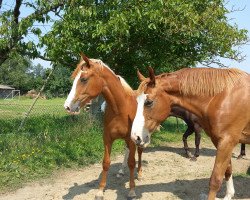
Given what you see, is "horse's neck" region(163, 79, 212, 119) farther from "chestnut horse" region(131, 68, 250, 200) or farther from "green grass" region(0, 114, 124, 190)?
"green grass" region(0, 114, 124, 190)

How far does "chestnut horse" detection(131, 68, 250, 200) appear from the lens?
406cm

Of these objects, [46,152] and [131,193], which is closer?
[131,193]

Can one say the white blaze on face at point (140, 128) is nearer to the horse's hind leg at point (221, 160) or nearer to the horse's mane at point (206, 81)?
the horse's mane at point (206, 81)

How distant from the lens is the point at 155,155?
27.0ft

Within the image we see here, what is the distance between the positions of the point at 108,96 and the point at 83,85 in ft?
1.71

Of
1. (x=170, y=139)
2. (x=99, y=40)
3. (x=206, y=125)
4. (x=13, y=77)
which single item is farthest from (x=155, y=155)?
(x=13, y=77)

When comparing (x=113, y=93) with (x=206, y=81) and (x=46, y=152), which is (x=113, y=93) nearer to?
(x=206, y=81)

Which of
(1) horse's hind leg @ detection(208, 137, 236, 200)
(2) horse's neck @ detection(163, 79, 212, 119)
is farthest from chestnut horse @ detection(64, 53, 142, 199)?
(1) horse's hind leg @ detection(208, 137, 236, 200)

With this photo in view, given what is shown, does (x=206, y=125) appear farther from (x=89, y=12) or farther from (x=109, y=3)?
(x=109, y=3)

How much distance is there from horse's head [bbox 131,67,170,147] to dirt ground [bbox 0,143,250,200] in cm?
153

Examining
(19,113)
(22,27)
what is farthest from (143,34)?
(19,113)

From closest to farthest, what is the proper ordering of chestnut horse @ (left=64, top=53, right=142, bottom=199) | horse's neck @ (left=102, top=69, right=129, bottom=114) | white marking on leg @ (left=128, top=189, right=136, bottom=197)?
chestnut horse @ (left=64, top=53, right=142, bottom=199)
horse's neck @ (left=102, top=69, right=129, bottom=114)
white marking on leg @ (left=128, top=189, right=136, bottom=197)

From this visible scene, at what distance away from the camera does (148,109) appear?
161 inches

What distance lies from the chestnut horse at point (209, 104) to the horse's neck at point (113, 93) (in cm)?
88
